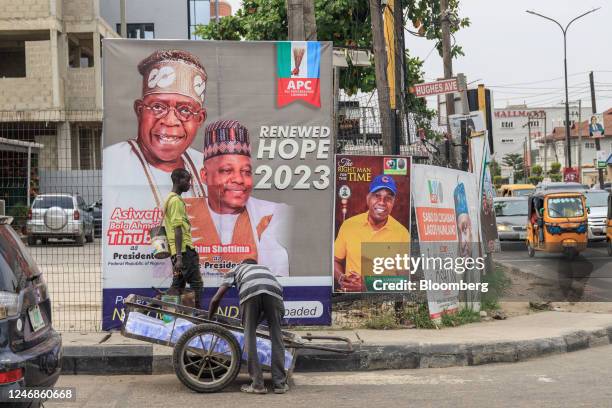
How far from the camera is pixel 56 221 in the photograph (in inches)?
665

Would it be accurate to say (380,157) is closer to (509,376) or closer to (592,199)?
(509,376)

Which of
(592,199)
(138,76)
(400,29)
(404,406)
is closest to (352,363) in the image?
(404,406)

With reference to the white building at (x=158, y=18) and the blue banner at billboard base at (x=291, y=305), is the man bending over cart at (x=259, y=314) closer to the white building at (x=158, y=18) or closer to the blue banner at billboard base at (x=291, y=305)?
the blue banner at billboard base at (x=291, y=305)

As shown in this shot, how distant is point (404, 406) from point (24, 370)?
3.28 metres

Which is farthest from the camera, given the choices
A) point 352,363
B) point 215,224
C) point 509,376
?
point 215,224

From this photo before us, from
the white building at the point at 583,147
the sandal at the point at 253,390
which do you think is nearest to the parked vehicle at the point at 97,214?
the sandal at the point at 253,390

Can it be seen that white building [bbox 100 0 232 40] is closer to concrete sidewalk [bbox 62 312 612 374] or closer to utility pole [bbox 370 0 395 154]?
utility pole [bbox 370 0 395 154]

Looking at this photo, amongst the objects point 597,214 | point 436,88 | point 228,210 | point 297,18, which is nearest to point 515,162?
point 597,214

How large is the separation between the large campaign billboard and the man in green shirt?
35 cm

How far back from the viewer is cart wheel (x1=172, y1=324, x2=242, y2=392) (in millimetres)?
7105

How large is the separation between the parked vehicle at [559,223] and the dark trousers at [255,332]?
14515mm

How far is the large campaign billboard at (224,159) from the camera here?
892 centimetres

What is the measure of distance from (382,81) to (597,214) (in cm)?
1575

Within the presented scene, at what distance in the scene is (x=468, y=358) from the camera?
8.63 metres
